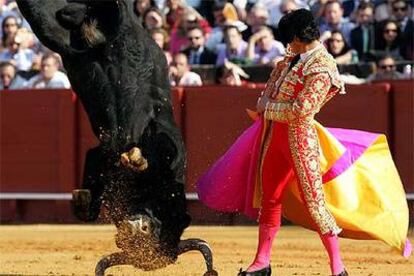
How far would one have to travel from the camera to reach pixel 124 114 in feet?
17.0

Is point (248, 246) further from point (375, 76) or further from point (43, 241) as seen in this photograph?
point (375, 76)

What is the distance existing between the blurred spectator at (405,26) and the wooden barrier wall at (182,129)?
0.30m

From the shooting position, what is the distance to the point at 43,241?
8508mm

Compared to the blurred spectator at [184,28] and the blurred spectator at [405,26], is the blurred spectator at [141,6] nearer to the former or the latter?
the blurred spectator at [184,28]

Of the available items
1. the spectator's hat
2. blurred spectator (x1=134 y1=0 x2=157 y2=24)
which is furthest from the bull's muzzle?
blurred spectator (x1=134 y1=0 x2=157 y2=24)

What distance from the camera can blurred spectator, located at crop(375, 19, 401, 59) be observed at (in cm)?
969

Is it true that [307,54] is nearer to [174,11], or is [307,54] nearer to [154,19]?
[154,19]

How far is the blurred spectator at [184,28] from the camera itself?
10.6m

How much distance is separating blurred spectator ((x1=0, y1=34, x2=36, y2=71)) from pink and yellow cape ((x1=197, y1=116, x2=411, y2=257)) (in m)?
5.53

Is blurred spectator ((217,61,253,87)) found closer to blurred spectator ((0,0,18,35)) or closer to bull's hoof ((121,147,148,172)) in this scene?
blurred spectator ((0,0,18,35))

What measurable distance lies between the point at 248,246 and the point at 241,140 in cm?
239

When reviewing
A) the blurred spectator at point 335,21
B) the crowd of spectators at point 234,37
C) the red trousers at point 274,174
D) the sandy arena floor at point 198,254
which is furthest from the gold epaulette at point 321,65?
the blurred spectator at point 335,21

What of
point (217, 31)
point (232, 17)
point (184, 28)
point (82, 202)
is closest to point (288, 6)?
point (232, 17)

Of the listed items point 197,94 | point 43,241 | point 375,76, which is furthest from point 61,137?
point 375,76
